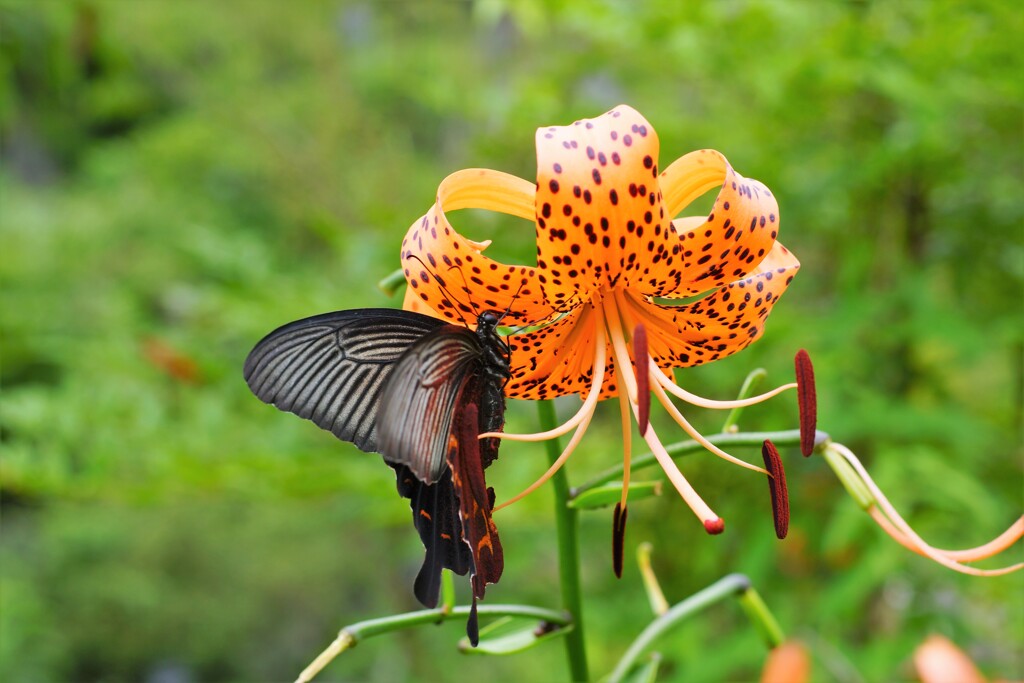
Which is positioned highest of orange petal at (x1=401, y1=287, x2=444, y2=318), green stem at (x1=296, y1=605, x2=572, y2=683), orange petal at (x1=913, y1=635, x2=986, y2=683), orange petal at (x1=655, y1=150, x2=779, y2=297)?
orange petal at (x1=655, y1=150, x2=779, y2=297)

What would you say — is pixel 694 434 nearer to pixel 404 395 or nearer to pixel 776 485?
pixel 776 485

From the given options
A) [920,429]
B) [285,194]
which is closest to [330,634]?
[285,194]

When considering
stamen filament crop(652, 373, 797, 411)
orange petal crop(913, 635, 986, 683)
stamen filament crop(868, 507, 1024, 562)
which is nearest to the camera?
stamen filament crop(868, 507, 1024, 562)

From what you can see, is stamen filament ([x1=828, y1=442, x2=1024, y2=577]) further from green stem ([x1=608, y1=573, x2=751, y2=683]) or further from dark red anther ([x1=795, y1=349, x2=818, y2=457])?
green stem ([x1=608, y1=573, x2=751, y2=683])

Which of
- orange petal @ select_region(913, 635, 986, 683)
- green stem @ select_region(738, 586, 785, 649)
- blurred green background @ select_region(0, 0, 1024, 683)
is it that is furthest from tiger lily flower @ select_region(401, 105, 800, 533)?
blurred green background @ select_region(0, 0, 1024, 683)

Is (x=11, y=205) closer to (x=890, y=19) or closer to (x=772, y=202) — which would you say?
(x=890, y=19)

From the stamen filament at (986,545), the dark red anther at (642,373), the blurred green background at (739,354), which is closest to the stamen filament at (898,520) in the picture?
the stamen filament at (986,545)

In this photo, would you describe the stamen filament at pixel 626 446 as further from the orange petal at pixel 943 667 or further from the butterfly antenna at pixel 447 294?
the orange petal at pixel 943 667
